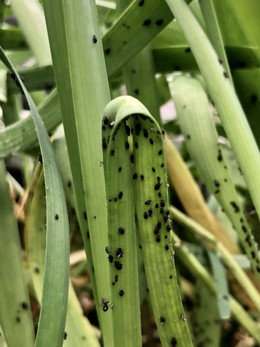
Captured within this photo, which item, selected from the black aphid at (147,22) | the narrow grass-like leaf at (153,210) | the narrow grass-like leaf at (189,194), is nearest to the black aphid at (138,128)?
the narrow grass-like leaf at (153,210)

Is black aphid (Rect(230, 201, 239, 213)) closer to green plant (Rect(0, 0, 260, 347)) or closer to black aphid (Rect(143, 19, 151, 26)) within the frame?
green plant (Rect(0, 0, 260, 347))

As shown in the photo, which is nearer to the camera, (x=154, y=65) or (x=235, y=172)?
(x=154, y=65)

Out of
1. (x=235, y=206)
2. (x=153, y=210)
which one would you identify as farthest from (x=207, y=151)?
(x=153, y=210)

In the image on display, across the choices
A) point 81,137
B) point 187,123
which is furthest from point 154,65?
point 81,137

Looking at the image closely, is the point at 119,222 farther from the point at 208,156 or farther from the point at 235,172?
the point at 235,172

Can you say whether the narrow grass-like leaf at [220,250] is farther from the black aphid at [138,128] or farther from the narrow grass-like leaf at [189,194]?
the black aphid at [138,128]
